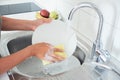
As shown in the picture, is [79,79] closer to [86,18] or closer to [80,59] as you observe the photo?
[80,59]

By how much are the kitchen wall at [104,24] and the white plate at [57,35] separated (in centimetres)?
16

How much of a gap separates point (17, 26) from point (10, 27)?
38 millimetres

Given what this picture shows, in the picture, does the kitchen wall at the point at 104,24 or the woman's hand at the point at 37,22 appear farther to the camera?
Result: the woman's hand at the point at 37,22

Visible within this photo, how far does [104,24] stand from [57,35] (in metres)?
0.23

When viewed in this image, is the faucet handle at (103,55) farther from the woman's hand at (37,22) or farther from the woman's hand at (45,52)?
the woman's hand at (37,22)

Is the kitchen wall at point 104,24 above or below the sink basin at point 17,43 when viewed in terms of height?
above

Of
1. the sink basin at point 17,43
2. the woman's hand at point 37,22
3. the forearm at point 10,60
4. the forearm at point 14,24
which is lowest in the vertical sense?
the sink basin at point 17,43

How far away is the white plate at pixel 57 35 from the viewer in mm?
896

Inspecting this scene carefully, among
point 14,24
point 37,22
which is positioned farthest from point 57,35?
point 14,24

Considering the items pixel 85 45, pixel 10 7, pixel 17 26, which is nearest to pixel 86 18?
pixel 85 45

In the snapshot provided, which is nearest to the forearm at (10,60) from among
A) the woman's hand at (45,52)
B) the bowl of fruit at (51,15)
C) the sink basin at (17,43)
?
the woman's hand at (45,52)

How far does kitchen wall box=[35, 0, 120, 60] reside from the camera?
Result: 0.87 metres

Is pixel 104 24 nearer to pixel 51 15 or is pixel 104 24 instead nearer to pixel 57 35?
pixel 57 35

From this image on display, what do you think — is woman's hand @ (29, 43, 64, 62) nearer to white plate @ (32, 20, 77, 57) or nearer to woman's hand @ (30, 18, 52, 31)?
white plate @ (32, 20, 77, 57)
